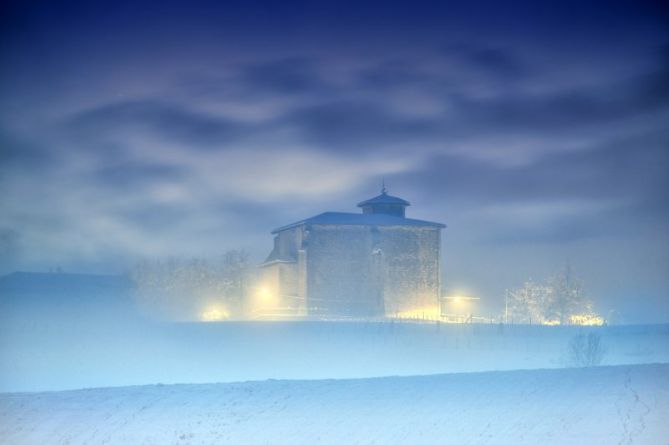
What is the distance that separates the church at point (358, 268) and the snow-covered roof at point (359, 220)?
0.09m

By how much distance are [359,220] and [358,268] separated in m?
4.58

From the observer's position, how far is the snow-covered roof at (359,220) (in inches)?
2768

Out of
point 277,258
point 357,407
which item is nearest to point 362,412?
point 357,407

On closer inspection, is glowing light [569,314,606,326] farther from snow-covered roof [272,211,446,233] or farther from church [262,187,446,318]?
snow-covered roof [272,211,446,233]

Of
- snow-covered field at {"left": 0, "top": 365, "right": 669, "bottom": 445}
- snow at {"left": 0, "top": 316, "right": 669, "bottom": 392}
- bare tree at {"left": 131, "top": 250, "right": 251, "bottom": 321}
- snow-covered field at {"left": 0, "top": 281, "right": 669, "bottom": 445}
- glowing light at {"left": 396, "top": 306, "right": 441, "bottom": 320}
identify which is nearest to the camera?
snow-covered field at {"left": 0, "top": 365, "right": 669, "bottom": 445}

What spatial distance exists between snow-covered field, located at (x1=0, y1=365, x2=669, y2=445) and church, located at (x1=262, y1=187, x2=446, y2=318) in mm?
39841

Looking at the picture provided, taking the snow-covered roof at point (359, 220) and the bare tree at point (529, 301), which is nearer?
the snow-covered roof at point (359, 220)

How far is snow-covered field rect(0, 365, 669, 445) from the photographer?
838 inches

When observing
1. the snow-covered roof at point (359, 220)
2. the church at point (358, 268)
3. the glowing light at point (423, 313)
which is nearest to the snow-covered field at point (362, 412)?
the church at point (358, 268)

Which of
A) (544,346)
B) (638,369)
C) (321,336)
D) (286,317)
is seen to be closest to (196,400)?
(638,369)

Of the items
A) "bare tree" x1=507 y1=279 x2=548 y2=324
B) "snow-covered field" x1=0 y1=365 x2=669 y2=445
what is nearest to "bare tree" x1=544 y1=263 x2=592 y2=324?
"bare tree" x1=507 y1=279 x2=548 y2=324

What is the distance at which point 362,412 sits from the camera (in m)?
23.8

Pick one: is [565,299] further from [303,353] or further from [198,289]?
[303,353]

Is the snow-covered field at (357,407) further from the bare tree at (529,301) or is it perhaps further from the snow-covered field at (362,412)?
the bare tree at (529,301)
